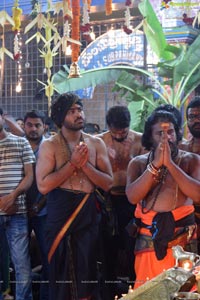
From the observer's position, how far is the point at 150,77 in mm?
8766

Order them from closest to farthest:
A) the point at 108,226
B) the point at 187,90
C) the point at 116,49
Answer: the point at 108,226
the point at 187,90
the point at 116,49

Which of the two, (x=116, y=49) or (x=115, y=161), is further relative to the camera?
(x=116, y=49)

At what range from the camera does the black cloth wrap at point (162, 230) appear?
3.67m

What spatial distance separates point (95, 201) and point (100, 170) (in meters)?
0.25

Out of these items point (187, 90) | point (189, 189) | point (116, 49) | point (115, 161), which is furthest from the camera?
point (116, 49)

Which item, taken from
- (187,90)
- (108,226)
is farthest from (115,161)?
(187,90)

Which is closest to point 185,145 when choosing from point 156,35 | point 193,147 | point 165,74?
point 193,147

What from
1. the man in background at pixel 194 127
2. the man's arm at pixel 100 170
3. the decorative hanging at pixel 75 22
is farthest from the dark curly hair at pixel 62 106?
the man in background at pixel 194 127

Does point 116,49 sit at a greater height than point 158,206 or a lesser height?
greater

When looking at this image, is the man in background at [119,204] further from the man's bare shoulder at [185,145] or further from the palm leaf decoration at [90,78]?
the palm leaf decoration at [90,78]

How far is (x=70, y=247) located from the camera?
165 inches

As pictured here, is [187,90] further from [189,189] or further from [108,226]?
[189,189]

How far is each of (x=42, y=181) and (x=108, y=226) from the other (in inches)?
31.0

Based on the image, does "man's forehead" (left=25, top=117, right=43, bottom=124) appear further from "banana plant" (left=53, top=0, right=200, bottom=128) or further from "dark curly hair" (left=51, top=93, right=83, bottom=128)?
"banana plant" (left=53, top=0, right=200, bottom=128)
